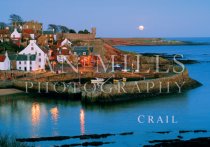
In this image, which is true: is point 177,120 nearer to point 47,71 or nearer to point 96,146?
point 96,146

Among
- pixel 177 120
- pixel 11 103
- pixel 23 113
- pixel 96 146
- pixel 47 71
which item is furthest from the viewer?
pixel 47 71

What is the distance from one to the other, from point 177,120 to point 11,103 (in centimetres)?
950

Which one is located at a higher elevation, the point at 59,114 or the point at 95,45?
the point at 95,45

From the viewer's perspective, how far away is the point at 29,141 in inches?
661

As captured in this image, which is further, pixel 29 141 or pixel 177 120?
pixel 177 120

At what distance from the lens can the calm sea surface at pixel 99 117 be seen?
59.6 feet

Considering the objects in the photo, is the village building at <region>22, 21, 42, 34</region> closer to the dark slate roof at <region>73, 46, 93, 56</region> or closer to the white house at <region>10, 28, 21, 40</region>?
the white house at <region>10, 28, 21, 40</region>

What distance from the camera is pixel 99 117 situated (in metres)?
21.5

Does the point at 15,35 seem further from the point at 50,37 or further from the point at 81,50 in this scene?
the point at 81,50

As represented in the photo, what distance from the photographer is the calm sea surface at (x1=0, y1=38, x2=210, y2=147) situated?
59.6 feet

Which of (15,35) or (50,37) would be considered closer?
(15,35)

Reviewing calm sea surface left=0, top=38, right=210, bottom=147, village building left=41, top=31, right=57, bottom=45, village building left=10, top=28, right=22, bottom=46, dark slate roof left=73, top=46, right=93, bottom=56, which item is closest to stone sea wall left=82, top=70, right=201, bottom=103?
calm sea surface left=0, top=38, right=210, bottom=147

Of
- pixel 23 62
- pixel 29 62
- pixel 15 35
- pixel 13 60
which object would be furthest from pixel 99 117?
pixel 15 35

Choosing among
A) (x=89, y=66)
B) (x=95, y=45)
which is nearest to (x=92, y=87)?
(x=89, y=66)
